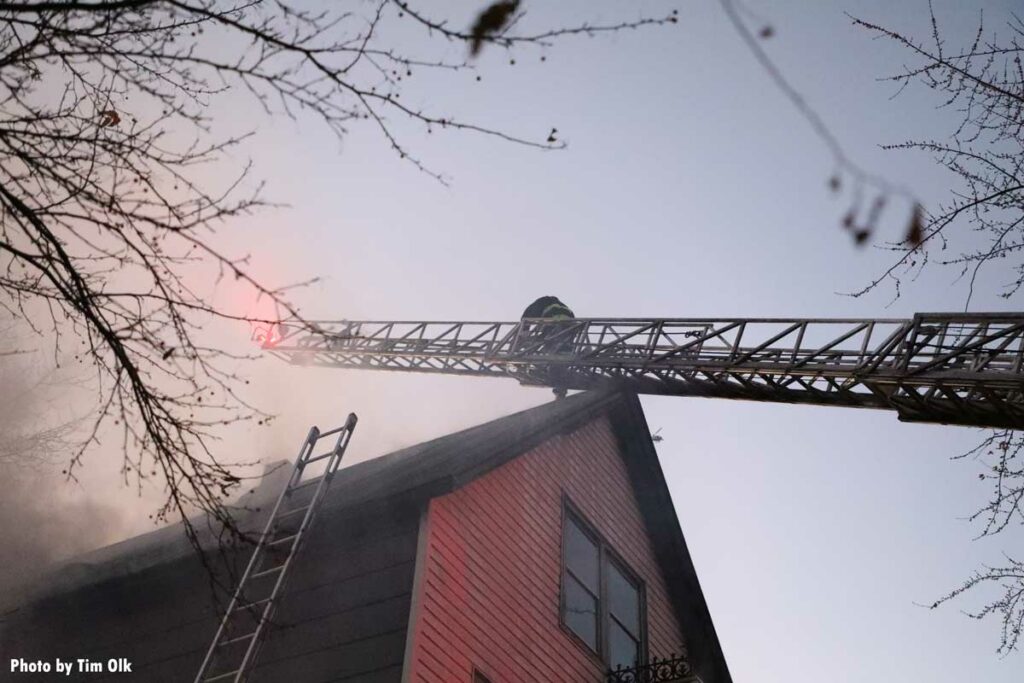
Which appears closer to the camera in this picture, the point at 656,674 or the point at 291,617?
the point at 291,617

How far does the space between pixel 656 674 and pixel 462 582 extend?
2.63 meters

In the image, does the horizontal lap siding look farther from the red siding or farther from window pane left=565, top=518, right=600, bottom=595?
window pane left=565, top=518, right=600, bottom=595

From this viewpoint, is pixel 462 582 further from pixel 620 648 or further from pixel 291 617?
pixel 620 648

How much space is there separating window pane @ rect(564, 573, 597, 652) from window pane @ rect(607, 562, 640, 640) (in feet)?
1.30

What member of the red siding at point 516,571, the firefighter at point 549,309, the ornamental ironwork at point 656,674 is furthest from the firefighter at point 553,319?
the ornamental ironwork at point 656,674

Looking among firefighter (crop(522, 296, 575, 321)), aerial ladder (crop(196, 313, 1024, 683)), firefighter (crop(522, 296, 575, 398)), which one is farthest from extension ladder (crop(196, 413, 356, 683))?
firefighter (crop(522, 296, 575, 321))

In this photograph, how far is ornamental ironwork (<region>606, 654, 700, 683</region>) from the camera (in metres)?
9.76

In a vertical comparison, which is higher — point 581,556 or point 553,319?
point 553,319

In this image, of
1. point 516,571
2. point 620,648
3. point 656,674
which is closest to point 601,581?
point 620,648

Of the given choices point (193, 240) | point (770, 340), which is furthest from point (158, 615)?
point (770, 340)

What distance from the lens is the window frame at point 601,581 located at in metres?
10.8

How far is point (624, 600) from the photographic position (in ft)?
39.8

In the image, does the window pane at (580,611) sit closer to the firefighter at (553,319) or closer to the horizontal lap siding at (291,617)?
the horizontal lap siding at (291,617)

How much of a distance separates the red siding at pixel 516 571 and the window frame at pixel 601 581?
89 mm
